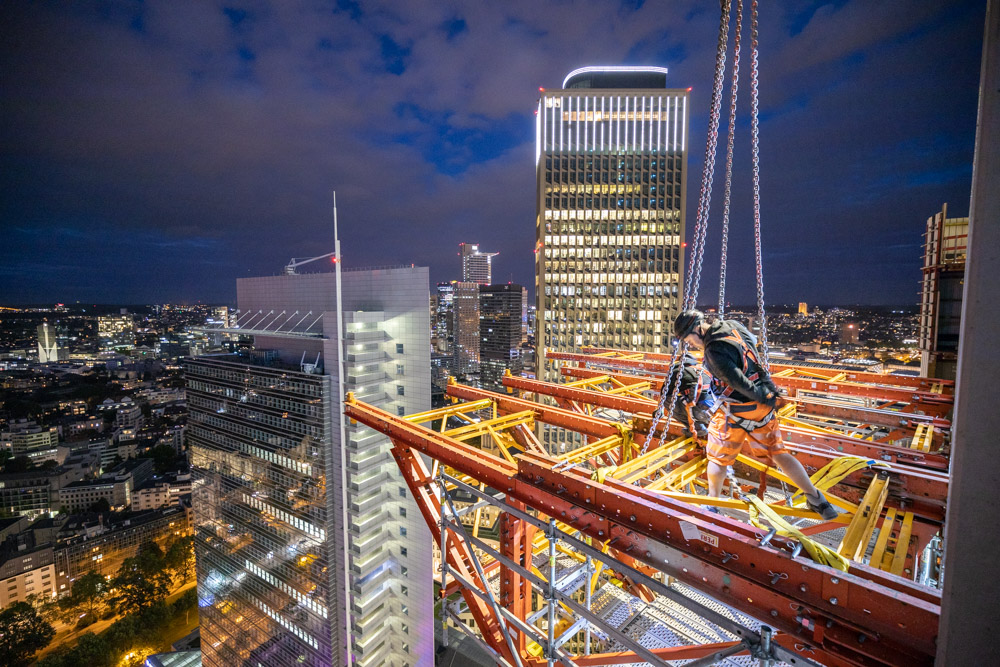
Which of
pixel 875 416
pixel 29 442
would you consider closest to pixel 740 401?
pixel 875 416

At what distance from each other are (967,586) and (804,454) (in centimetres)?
383

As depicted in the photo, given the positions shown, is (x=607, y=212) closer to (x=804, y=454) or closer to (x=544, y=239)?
(x=544, y=239)

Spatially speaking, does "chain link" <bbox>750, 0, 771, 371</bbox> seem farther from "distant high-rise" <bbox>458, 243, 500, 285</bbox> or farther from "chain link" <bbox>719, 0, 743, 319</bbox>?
"distant high-rise" <bbox>458, 243, 500, 285</bbox>

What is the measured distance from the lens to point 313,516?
2230 cm

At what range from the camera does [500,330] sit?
115 m

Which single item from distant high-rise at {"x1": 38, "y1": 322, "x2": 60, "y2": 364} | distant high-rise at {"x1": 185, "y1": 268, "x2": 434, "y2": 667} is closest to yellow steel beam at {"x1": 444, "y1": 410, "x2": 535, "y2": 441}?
distant high-rise at {"x1": 185, "y1": 268, "x2": 434, "y2": 667}

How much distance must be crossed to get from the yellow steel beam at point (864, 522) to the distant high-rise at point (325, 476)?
18839 mm

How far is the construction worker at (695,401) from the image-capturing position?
563cm

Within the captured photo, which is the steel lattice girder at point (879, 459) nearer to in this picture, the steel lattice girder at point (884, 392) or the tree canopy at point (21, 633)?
the steel lattice girder at point (884, 392)

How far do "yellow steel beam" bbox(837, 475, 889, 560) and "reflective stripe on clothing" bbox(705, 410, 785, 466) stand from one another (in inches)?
36.4

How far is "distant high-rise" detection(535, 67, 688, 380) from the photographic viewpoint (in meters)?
48.8

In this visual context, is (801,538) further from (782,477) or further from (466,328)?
(466,328)

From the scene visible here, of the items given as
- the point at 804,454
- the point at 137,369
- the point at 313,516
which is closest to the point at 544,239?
the point at 313,516

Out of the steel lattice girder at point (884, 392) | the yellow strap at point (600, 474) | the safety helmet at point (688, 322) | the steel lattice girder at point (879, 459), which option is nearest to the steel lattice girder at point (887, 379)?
the steel lattice girder at point (884, 392)
